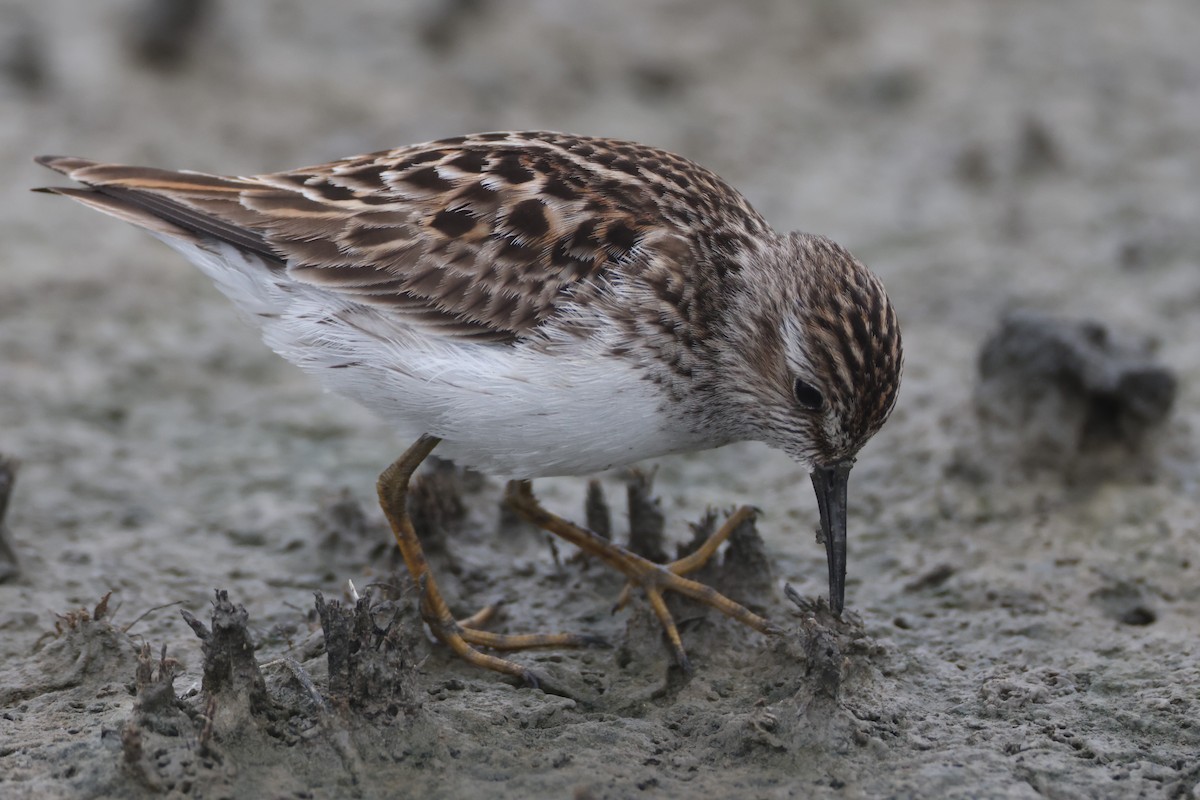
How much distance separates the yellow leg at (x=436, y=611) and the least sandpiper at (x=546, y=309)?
0.03ft

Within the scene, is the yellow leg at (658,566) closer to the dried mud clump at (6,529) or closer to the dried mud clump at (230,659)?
the dried mud clump at (230,659)

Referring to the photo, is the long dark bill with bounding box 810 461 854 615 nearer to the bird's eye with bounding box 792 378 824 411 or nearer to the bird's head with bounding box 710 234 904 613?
the bird's head with bounding box 710 234 904 613

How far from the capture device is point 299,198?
6.05m

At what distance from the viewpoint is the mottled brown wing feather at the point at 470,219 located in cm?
569

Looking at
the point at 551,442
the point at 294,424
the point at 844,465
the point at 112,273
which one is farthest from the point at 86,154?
the point at 844,465

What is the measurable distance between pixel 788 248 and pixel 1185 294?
14.2ft

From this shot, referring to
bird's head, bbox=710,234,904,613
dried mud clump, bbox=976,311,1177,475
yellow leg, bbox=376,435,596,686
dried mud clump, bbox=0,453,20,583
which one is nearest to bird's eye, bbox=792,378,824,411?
bird's head, bbox=710,234,904,613

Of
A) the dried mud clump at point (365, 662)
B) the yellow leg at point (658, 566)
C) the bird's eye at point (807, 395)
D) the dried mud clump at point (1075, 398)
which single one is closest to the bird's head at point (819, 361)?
the bird's eye at point (807, 395)

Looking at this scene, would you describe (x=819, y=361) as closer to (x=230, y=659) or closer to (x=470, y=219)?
(x=470, y=219)

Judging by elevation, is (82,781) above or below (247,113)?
below

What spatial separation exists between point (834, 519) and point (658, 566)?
83cm

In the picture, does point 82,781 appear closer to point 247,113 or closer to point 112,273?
point 112,273

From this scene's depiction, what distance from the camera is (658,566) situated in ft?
20.0

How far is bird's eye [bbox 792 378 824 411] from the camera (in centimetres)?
560
